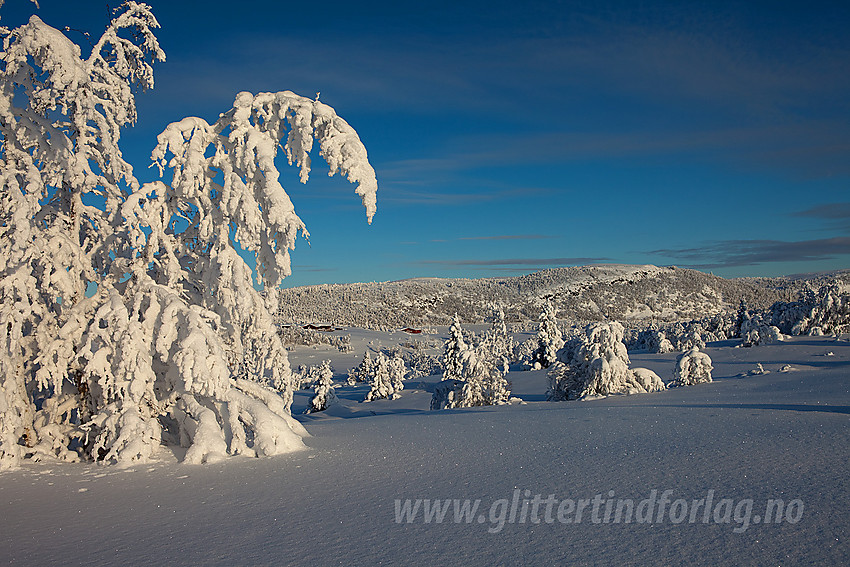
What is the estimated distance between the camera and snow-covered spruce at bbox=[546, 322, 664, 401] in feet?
39.4

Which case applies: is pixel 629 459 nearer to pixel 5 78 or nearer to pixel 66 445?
pixel 66 445

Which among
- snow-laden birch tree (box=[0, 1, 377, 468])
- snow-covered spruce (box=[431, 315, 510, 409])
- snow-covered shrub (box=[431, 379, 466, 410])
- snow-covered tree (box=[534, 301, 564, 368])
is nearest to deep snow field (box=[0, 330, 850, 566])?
snow-laden birch tree (box=[0, 1, 377, 468])

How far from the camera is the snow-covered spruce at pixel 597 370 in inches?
472

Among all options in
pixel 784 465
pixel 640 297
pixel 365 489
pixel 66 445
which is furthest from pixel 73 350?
pixel 640 297

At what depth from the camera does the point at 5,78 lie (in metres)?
6.15

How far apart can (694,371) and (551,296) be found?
10075 cm

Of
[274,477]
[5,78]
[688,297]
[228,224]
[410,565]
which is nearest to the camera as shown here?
[410,565]

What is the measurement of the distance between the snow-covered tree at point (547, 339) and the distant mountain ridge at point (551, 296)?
62.8m

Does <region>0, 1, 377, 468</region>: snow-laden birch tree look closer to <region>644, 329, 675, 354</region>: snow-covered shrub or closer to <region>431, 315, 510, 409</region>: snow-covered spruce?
<region>431, 315, 510, 409</region>: snow-covered spruce

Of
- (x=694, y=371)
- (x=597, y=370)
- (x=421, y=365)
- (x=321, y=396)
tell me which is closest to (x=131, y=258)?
(x=597, y=370)

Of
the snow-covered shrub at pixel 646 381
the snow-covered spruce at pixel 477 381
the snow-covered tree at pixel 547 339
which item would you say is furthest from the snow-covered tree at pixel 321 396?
the snow-covered shrub at pixel 646 381

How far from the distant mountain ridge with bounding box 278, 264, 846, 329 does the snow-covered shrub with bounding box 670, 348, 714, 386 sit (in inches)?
3178

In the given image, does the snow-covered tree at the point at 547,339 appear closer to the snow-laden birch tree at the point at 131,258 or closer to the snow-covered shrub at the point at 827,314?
the snow-covered shrub at the point at 827,314

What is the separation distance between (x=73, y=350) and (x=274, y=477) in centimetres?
349
